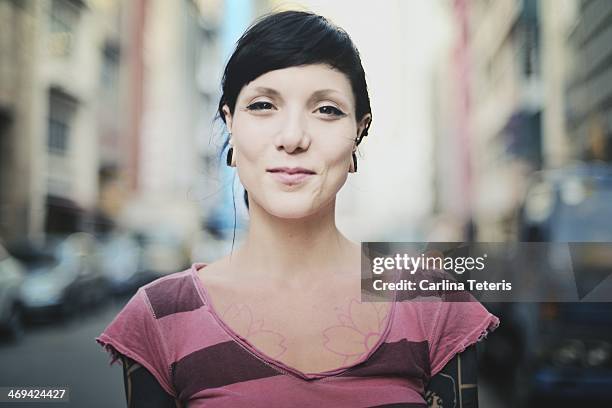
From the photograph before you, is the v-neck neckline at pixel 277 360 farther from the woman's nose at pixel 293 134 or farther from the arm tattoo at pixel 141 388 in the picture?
the woman's nose at pixel 293 134

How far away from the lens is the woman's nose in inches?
58.8

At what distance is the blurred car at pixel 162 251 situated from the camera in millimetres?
2400

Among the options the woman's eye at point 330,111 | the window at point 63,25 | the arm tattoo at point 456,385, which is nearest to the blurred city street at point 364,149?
the window at point 63,25

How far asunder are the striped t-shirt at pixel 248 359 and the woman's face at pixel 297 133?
0.25m

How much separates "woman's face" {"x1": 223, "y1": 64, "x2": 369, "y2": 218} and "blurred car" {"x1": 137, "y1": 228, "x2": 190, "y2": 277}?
0.89 meters

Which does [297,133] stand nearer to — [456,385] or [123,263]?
[456,385]

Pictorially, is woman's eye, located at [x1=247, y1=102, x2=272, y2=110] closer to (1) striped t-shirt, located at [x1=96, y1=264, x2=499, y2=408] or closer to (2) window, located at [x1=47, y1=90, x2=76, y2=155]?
(1) striped t-shirt, located at [x1=96, y1=264, x2=499, y2=408]

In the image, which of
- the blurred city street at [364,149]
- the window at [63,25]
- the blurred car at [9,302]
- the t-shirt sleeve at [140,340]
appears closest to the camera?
the t-shirt sleeve at [140,340]

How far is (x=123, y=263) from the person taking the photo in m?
2.55

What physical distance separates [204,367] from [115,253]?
1.30 metres

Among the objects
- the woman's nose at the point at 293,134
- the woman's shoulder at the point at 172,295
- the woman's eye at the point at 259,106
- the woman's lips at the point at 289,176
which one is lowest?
the woman's shoulder at the point at 172,295

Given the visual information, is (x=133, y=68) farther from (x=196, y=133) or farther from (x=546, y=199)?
(x=546, y=199)

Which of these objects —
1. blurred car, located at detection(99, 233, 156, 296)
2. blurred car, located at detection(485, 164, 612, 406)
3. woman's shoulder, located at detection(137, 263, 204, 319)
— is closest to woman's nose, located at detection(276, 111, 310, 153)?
woman's shoulder, located at detection(137, 263, 204, 319)

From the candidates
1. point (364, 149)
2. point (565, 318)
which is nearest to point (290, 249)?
point (364, 149)
